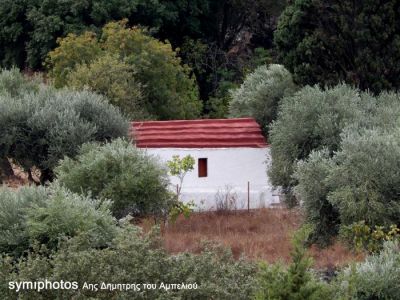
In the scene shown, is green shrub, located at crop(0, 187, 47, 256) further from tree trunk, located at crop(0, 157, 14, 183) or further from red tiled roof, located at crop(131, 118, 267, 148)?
tree trunk, located at crop(0, 157, 14, 183)

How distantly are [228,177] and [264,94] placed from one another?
12.0ft

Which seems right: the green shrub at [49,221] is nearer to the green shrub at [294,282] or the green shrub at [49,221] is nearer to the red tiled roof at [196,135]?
the green shrub at [294,282]

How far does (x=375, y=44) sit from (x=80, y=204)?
12.6 metres

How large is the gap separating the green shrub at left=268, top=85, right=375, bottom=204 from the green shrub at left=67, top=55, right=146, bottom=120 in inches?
266

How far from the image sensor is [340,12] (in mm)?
27672

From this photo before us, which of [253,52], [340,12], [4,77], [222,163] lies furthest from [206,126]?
[253,52]

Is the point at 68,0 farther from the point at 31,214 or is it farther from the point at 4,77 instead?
the point at 31,214

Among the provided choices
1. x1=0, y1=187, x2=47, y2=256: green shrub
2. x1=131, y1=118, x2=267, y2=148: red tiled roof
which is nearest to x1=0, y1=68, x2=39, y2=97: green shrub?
x1=131, y1=118, x2=267, y2=148: red tiled roof

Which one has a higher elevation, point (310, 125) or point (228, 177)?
point (310, 125)

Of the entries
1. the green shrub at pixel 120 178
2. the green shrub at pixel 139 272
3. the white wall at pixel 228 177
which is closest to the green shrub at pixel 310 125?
the white wall at pixel 228 177

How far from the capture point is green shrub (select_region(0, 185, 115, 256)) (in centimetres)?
1677

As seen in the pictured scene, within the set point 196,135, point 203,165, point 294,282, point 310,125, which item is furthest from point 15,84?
point 294,282

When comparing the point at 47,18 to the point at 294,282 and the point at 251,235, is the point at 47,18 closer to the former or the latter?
the point at 251,235

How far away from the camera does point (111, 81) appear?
3161 cm
